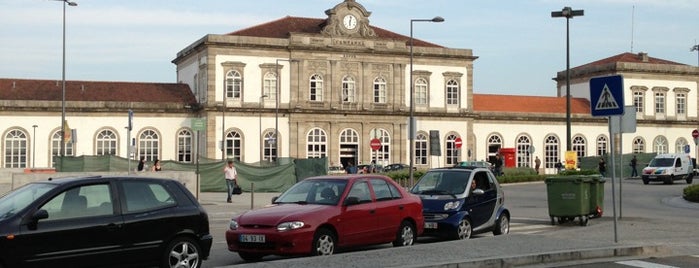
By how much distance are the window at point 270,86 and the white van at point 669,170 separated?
93.5 feet

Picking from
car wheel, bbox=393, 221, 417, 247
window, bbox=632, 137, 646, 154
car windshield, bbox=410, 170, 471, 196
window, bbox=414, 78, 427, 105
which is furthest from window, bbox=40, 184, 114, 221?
window, bbox=632, 137, 646, 154

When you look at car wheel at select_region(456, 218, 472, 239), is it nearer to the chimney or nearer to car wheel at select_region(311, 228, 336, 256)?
car wheel at select_region(311, 228, 336, 256)

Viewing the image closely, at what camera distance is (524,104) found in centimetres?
8138

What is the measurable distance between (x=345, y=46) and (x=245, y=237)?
56.8 metres

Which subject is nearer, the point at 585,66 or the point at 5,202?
the point at 5,202

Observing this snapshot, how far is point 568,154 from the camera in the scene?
132ft

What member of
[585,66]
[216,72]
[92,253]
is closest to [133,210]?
[92,253]

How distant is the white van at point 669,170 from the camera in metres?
51.9

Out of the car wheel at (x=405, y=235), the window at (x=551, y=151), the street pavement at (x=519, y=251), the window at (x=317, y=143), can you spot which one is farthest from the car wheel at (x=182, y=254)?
the window at (x=551, y=151)

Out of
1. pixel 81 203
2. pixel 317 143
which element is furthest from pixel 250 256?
pixel 317 143

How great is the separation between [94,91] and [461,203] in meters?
54.7

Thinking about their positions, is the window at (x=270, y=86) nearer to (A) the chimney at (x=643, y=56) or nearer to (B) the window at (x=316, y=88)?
(B) the window at (x=316, y=88)

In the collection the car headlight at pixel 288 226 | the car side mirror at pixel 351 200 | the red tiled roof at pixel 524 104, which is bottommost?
the car headlight at pixel 288 226

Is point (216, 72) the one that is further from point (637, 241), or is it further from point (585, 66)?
point (637, 241)
